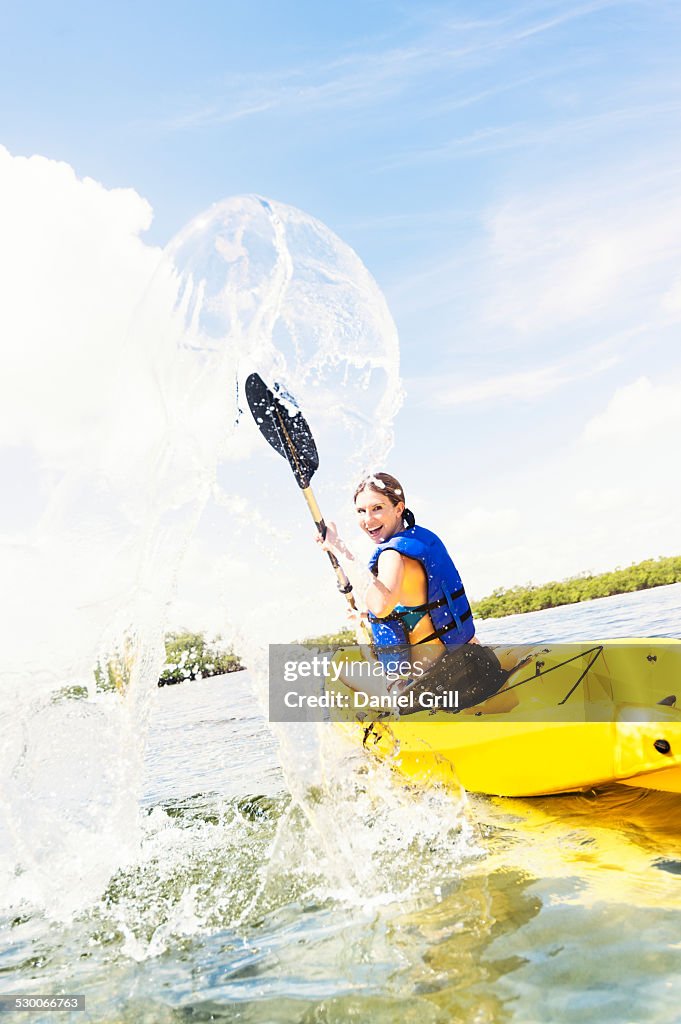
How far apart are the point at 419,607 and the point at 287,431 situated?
4.87 feet

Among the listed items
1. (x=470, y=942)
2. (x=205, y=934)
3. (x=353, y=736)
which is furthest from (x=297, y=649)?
(x=470, y=942)

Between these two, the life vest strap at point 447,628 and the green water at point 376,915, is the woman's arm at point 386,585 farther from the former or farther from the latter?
the green water at point 376,915

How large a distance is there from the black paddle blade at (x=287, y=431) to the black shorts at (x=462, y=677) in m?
1.42

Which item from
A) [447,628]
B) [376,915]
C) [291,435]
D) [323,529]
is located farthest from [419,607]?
[376,915]

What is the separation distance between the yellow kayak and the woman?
0.16m

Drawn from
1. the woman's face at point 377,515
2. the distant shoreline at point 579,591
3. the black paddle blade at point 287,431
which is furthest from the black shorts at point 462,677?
the distant shoreline at point 579,591

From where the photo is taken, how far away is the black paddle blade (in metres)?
4.95

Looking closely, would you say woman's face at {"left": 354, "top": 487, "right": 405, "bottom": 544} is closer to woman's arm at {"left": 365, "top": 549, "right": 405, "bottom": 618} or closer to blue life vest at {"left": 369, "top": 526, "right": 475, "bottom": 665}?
blue life vest at {"left": 369, "top": 526, "right": 475, "bottom": 665}

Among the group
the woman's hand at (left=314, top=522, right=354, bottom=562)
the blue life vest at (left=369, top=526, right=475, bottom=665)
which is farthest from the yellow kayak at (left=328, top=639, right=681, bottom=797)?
the woman's hand at (left=314, top=522, right=354, bottom=562)

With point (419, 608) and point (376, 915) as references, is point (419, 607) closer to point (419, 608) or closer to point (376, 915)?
point (419, 608)

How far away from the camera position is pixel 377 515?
14.6ft

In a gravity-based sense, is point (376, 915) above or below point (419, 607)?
below

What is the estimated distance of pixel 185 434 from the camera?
3902 mm

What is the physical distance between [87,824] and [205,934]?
4.11ft
